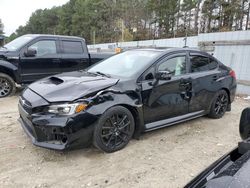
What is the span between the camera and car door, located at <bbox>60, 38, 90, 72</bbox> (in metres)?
7.60

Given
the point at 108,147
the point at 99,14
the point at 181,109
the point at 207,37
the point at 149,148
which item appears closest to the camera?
the point at 108,147

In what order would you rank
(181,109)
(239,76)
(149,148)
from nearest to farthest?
(149,148), (181,109), (239,76)

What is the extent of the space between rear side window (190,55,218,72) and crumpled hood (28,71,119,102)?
1.79 metres

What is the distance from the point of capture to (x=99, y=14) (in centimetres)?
4966

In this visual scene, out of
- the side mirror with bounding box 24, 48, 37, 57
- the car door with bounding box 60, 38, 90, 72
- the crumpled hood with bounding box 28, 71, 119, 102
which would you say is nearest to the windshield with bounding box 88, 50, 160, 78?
the crumpled hood with bounding box 28, 71, 119, 102

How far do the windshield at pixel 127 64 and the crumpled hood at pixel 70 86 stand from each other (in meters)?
0.35

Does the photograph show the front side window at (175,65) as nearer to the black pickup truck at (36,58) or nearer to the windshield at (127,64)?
the windshield at (127,64)

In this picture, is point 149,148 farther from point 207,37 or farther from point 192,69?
point 207,37

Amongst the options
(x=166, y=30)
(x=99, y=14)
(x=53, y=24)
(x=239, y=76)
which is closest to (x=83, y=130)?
(x=239, y=76)

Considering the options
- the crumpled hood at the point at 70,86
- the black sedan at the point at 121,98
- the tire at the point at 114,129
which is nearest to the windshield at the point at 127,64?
the black sedan at the point at 121,98

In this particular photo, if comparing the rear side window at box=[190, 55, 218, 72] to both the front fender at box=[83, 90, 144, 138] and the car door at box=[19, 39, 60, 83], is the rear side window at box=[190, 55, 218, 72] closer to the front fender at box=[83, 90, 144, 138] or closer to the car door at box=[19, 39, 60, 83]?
the front fender at box=[83, 90, 144, 138]

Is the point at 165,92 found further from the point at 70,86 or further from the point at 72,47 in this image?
the point at 72,47

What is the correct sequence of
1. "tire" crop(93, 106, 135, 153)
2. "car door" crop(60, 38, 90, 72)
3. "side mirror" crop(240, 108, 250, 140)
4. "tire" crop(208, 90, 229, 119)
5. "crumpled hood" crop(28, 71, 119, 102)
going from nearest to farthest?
"side mirror" crop(240, 108, 250, 140) < "crumpled hood" crop(28, 71, 119, 102) < "tire" crop(93, 106, 135, 153) < "tire" crop(208, 90, 229, 119) < "car door" crop(60, 38, 90, 72)

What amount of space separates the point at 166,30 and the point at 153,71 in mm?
38309
